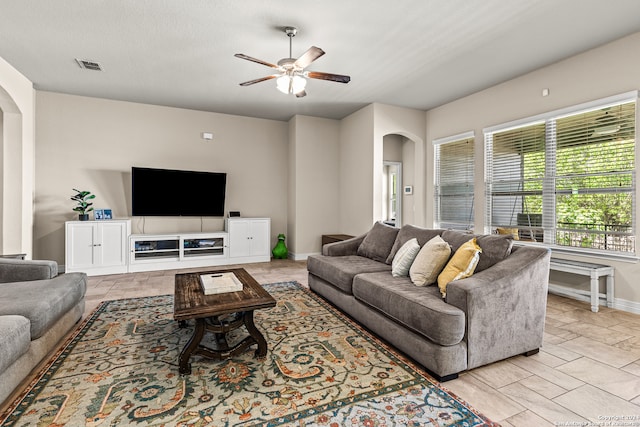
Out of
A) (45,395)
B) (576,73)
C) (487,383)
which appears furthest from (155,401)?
(576,73)

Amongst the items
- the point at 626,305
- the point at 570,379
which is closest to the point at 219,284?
the point at 570,379

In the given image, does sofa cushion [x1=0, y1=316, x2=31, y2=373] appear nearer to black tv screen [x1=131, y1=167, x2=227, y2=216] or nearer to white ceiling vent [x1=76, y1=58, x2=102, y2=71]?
white ceiling vent [x1=76, y1=58, x2=102, y2=71]

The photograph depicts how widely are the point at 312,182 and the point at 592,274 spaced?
452 centimetres

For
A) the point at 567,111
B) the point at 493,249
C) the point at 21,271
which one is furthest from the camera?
the point at 567,111

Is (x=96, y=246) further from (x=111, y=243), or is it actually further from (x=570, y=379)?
(x=570, y=379)

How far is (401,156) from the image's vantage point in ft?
23.1

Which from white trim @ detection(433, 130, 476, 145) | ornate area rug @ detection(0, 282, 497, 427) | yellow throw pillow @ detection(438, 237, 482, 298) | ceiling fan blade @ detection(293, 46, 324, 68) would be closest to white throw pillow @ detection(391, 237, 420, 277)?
yellow throw pillow @ detection(438, 237, 482, 298)

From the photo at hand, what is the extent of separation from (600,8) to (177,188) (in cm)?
590

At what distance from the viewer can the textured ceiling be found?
293 centimetres

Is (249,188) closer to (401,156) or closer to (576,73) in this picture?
(401,156)

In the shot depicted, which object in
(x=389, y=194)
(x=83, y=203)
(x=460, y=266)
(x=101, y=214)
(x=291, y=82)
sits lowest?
(x=460, y=266)

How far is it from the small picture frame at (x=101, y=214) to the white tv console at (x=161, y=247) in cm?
27

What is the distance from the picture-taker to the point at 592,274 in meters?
3.40

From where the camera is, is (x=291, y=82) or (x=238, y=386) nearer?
(x=238, y=386)
